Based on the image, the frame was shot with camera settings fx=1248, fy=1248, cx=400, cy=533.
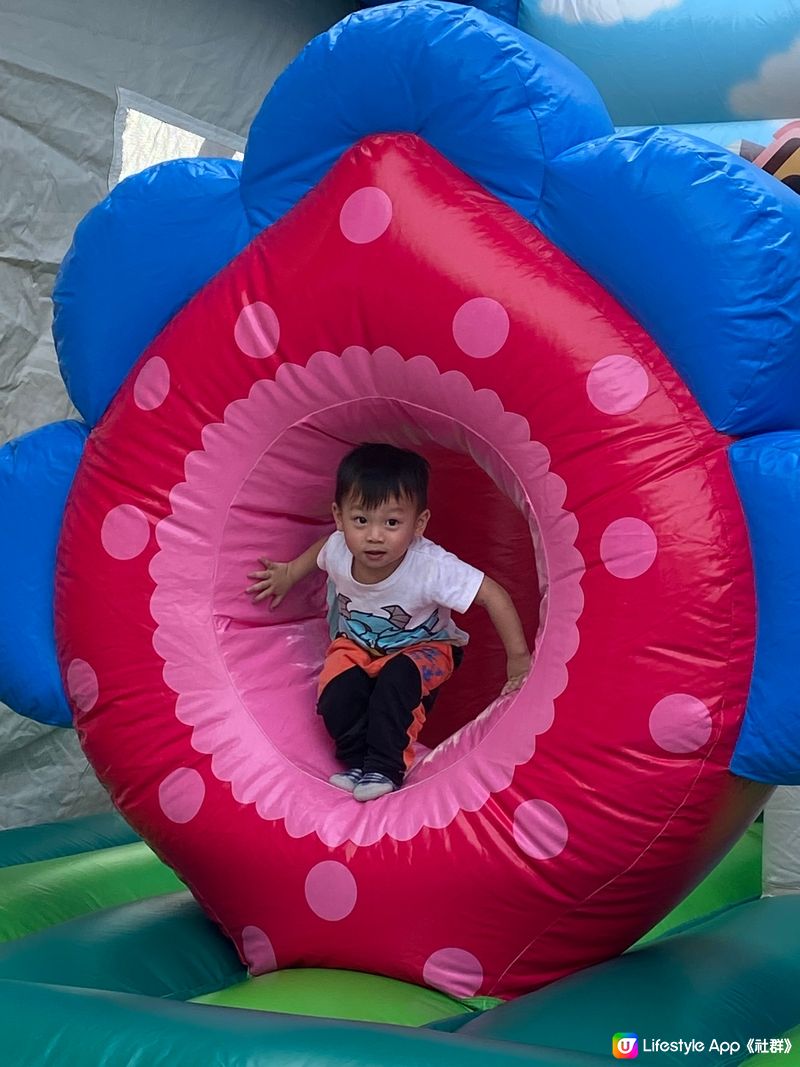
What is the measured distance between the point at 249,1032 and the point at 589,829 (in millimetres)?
571

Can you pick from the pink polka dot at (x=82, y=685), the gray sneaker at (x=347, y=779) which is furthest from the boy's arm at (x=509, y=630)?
the pink polka dot at (x=82, y=685)

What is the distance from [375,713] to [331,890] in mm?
261

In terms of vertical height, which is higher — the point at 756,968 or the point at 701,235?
the point at 701,235

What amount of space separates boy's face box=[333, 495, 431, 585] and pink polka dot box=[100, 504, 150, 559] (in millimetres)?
278

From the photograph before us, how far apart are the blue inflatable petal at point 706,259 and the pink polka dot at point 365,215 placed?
245mm

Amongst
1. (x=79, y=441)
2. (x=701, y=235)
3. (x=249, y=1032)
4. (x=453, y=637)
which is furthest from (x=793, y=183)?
(x=249, y=1032)

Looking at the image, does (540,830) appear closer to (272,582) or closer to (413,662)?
(413,662)

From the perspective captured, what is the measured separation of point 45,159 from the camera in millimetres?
2482

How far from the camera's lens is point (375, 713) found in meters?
1.75

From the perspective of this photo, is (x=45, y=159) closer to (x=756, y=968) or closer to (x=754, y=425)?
(x=754, y=425)

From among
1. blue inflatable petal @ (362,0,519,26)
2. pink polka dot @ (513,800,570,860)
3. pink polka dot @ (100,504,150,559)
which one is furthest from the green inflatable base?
blue inflatable petal @ (362,0,519,26)

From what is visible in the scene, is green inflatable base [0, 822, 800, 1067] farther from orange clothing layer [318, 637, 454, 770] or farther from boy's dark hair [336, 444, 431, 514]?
boy's dark hair [336, 444, 431, 514]

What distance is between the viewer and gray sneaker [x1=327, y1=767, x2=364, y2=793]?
1.71 meters

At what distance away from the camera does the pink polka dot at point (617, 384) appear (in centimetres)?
150
